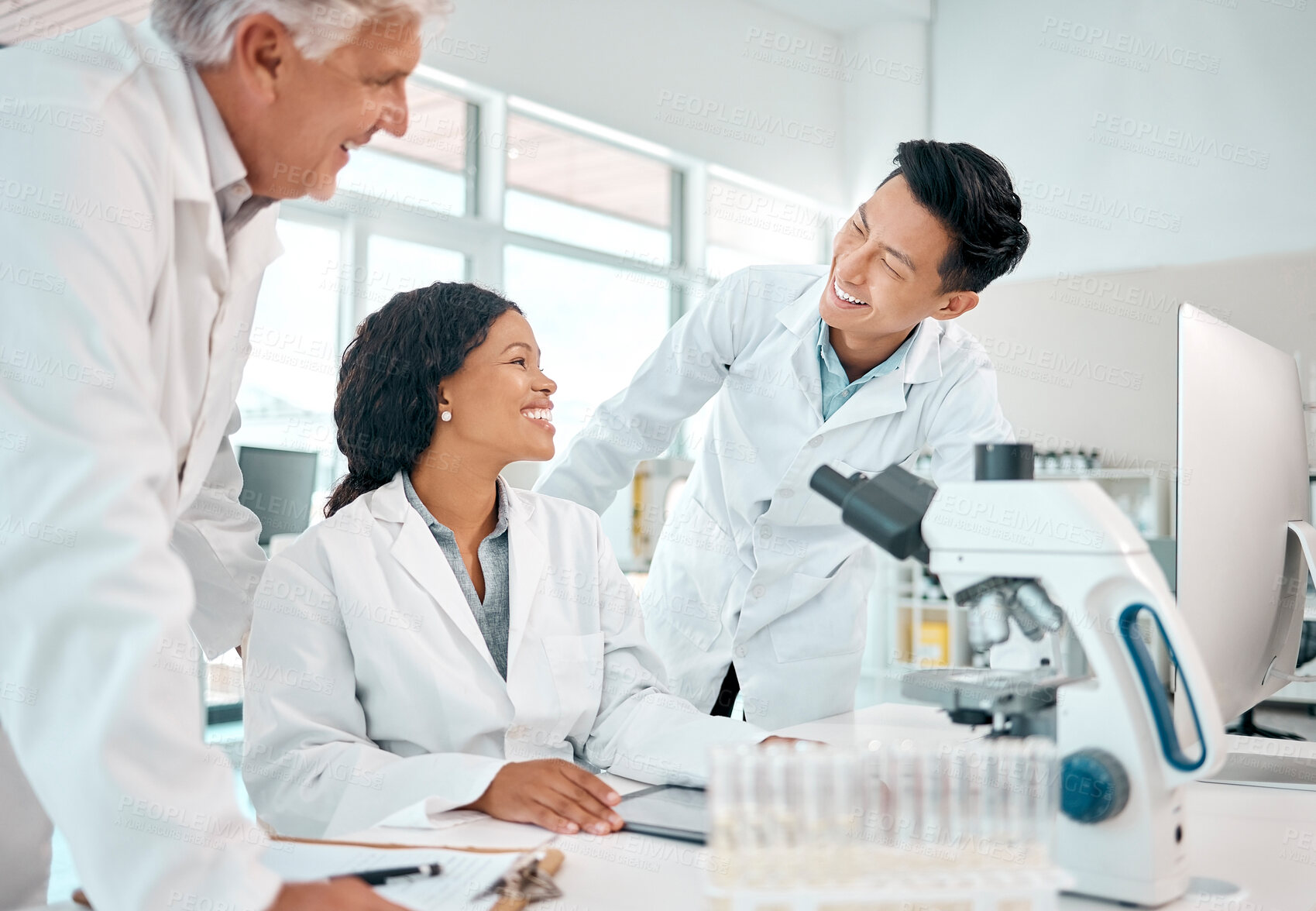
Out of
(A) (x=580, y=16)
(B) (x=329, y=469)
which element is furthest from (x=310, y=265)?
(A) (x=580, y=16)

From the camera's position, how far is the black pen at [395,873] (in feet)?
2.97

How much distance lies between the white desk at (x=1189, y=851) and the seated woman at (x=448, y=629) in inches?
1.5

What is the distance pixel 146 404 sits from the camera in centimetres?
77

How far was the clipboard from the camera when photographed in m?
0.86

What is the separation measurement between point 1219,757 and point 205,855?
0.78 m

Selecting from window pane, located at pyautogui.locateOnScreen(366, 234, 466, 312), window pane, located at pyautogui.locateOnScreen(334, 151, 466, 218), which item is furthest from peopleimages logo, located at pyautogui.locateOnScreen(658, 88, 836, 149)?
window pane, located at pyautogui.locateOnScreen(366, 234, 466, 312)

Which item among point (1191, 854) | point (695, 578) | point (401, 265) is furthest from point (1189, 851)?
point (401, 265)

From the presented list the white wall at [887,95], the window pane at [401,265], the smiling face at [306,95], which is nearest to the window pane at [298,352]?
the window pane at [401,265]

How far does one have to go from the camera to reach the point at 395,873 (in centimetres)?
91

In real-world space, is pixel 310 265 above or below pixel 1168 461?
above

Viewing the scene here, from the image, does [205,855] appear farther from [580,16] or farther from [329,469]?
[580,16]

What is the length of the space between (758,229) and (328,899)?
646cm

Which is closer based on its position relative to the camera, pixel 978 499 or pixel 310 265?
pixel 978 499

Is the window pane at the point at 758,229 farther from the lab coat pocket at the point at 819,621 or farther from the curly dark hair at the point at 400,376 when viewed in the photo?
the curly dark hair at the point at 400,376
